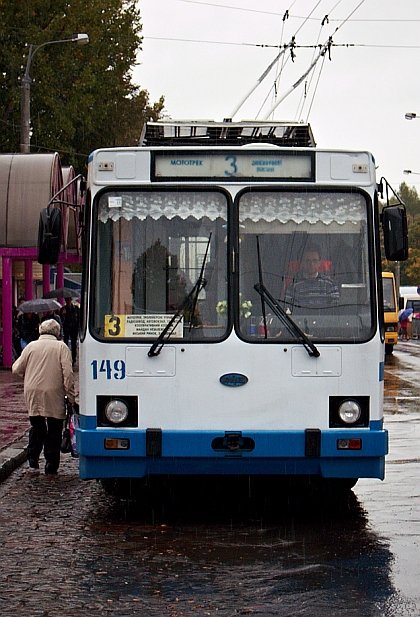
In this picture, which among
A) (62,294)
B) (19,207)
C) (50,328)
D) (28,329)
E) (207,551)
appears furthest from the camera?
(62,294)

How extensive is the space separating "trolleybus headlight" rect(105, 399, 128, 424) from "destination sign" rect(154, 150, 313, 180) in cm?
172

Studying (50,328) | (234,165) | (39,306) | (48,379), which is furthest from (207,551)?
(39,306)

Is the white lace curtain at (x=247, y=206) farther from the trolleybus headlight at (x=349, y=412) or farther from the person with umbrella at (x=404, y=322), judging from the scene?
the person with umbrella at (x=404, y=322)

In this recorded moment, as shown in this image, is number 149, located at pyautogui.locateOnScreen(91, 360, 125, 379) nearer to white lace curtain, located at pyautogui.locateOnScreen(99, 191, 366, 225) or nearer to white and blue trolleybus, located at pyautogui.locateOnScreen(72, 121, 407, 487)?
white and blue trolleybus, located at pyautogui.locateOnScreen(72, 121, 407, 487)

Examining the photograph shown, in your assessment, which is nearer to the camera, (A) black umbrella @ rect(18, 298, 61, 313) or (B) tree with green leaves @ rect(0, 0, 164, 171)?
(A) black umbrella @ rect(18, 298, 61, 313)

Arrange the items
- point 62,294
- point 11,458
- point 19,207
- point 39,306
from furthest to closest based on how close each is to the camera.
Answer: point 62,294
point 19,207
point 39,306
point 11,458

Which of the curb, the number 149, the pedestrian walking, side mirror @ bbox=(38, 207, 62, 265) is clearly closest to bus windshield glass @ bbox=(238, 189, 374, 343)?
the number 149

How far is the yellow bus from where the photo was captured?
117ft

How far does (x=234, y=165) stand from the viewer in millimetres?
8312

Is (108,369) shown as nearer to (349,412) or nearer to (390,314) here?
(349,412)

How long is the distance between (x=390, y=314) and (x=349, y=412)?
2963cm

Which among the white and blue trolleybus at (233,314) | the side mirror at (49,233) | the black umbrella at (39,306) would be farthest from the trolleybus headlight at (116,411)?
the black umbrella at (39,306)

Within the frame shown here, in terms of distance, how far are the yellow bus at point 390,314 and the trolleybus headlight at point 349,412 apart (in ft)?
90.6

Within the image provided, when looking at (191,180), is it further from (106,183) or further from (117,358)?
(117,358)
